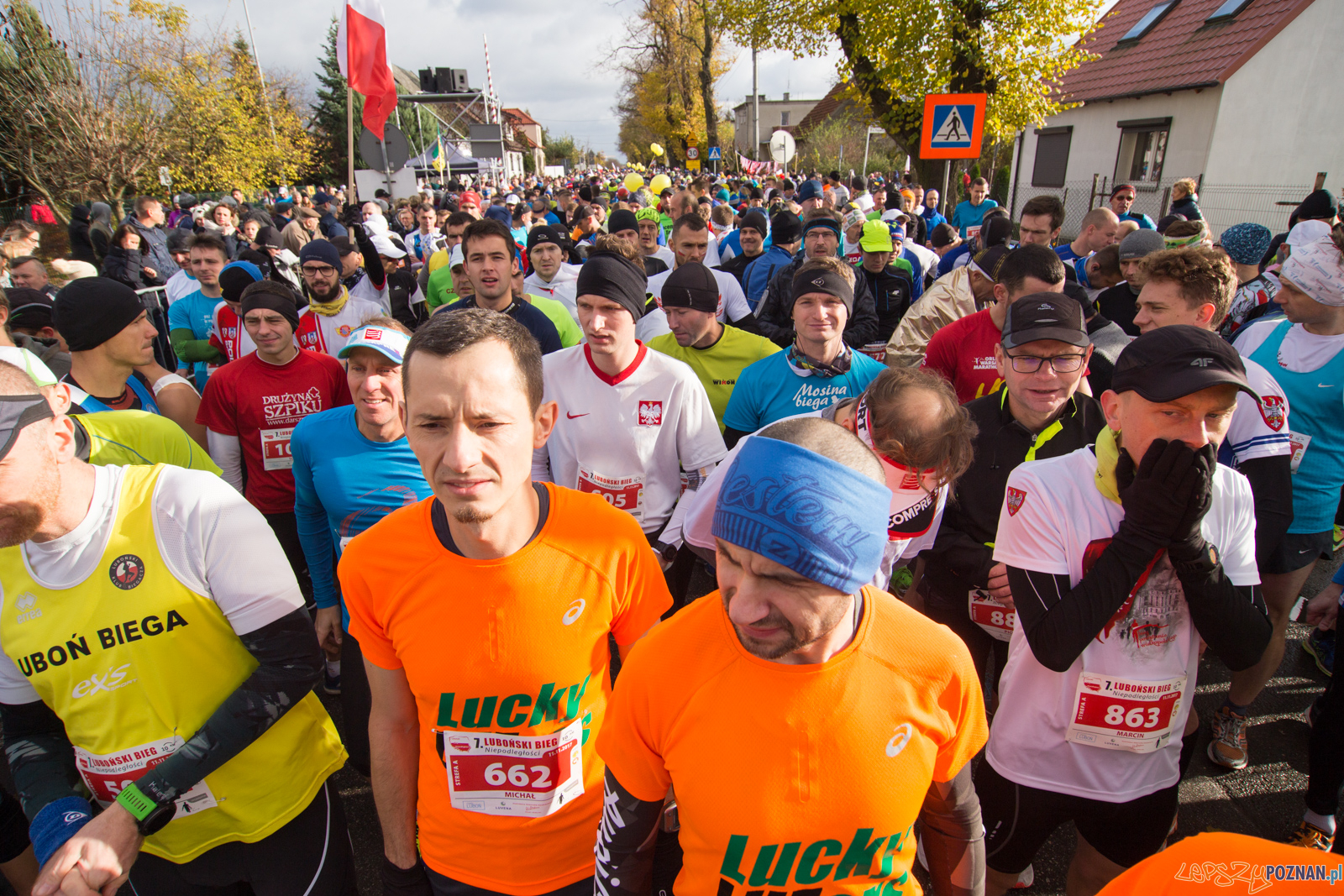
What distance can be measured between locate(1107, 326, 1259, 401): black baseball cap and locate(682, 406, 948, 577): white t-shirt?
0.78 m

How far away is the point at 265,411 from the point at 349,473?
1.26 metres

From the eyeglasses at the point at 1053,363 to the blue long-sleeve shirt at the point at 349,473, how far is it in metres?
2.41

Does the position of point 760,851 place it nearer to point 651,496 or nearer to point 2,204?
point 651,496

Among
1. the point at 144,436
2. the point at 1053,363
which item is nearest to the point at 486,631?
the point at 144,436

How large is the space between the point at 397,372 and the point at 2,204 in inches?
893

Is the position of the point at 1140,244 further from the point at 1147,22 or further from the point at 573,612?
the point at 1147,22

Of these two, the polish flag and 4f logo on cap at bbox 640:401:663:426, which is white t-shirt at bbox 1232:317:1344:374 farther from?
the polish flag

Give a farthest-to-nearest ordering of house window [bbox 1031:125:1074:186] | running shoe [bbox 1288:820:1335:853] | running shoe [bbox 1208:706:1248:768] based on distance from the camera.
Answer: house window [bbox 1031:125:1074:186] < running shoe [bbox 1208:706:1248:768] < running shoe [bbox 1288:820:1335:853]

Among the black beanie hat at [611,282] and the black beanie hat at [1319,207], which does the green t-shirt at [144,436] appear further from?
the black beanie hat at [1319,207]

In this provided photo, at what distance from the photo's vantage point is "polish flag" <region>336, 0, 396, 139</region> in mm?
8500

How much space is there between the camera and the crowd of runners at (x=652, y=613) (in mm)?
1363

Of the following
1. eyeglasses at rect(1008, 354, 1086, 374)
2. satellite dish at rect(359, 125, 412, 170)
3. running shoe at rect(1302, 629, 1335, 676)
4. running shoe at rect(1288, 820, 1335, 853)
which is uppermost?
satellite dish at rect(359, 125, 412, 170)

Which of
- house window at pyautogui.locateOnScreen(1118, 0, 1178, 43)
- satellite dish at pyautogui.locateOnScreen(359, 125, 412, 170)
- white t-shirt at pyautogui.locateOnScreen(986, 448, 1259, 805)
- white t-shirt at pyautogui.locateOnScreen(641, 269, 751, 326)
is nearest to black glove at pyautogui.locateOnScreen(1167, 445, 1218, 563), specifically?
white t-shirt at pyautogui.locateOnScreen(986, 448, 1259, 805)

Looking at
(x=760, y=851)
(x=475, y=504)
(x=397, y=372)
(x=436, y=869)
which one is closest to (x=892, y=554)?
A: (x=760, y=851)
